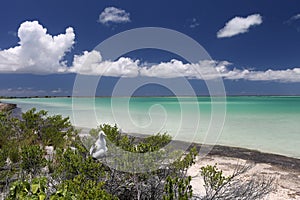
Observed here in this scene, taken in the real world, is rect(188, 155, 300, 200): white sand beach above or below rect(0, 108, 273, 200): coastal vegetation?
below

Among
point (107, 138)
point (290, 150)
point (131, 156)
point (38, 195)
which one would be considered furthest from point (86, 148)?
point (290, 150)

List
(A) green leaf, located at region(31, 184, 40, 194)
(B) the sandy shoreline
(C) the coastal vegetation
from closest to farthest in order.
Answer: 1. (A) green leaf, located at region(31, 184, 40, 194)
2. (C) the coastal vegetation
3. (B) the sandy shoreline

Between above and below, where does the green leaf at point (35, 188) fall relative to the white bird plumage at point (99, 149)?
above

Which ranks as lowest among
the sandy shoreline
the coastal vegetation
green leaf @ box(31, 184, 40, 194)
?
the sandy shoreline

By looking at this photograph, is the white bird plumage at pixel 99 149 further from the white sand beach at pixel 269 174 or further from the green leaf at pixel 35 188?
the green leaf at pixel 35 188

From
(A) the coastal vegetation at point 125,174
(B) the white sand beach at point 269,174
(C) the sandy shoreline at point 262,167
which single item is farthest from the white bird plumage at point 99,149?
(C) the sandy shoreline at point 262,167

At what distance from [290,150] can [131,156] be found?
35.0 ft

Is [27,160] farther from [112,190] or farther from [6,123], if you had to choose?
[6,123]

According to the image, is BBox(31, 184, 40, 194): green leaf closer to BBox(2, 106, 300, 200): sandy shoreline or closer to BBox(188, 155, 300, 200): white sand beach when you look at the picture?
BBox(188, 155, 300, 200): white sand beach

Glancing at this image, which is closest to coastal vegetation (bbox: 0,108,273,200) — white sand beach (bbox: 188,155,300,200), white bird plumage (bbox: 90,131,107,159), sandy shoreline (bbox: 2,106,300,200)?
white bird plumage (bbox: 90,131,107,159)

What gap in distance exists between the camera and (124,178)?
3834mm

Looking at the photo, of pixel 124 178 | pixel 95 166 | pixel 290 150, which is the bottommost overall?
pixel 290 150

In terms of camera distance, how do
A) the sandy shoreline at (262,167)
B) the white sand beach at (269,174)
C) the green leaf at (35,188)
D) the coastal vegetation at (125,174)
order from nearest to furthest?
the green leaf at (35,188), the coastal vegetation at (125,174), the white sand beach at (269,174), the sandy shoreline at (262,167)

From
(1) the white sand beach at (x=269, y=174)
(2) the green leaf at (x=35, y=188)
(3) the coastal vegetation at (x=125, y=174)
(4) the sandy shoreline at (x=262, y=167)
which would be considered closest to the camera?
(2) the green leaf at (x=35, y=188)
